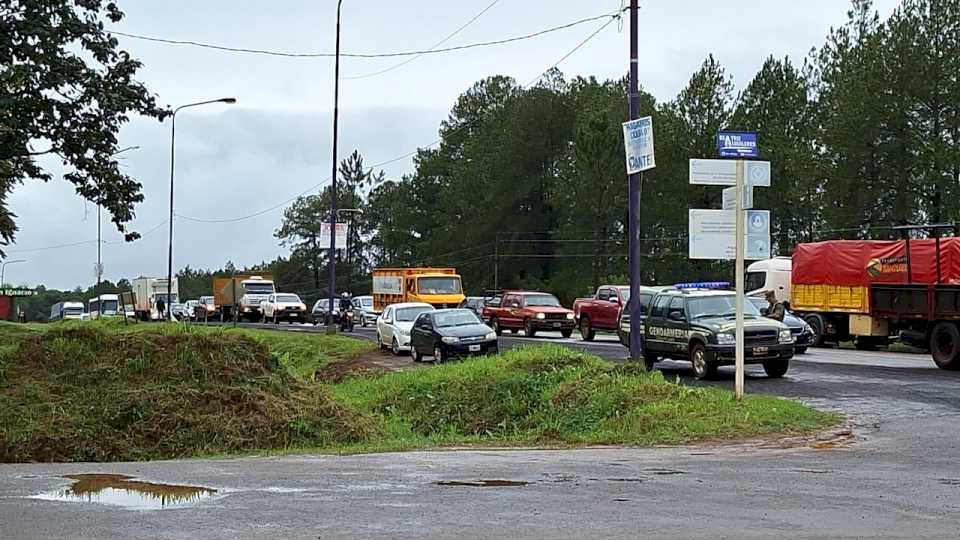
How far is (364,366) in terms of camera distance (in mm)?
31812

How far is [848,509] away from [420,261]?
93.5 meters

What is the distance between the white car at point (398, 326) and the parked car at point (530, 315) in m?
8.82

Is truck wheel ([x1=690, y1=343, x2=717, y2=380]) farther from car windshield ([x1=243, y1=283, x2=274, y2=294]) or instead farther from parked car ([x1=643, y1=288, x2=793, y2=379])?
car windshield ([x1=243, y1=283, x2=274, y2=294])

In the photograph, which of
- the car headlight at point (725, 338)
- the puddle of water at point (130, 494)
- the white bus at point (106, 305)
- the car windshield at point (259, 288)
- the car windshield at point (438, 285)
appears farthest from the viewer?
the white bus at point (106, 305)

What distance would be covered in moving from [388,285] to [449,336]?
77.2ft

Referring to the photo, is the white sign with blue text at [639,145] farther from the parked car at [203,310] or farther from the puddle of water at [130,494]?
the parked car at [203,310]

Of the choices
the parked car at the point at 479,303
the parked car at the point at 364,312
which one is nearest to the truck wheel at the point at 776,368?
the parked car at the point at 479,303

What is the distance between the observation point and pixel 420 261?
102875mm

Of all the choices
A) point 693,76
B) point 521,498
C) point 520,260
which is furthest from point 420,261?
point 521,498

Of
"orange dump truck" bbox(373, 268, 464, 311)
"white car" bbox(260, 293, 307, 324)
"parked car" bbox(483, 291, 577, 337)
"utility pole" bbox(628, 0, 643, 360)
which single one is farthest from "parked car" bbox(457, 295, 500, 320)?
"utility pole" bbox(628, 0, 643, 360)

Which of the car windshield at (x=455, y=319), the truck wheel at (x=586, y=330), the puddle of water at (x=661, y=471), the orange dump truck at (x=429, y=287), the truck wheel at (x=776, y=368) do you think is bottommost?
the puddle of water at (x=661, y=471)

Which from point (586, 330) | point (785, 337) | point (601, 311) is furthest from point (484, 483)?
point (586, 330)

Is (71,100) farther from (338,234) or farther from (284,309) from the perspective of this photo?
(284,309)

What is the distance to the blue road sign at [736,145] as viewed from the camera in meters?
17.2
